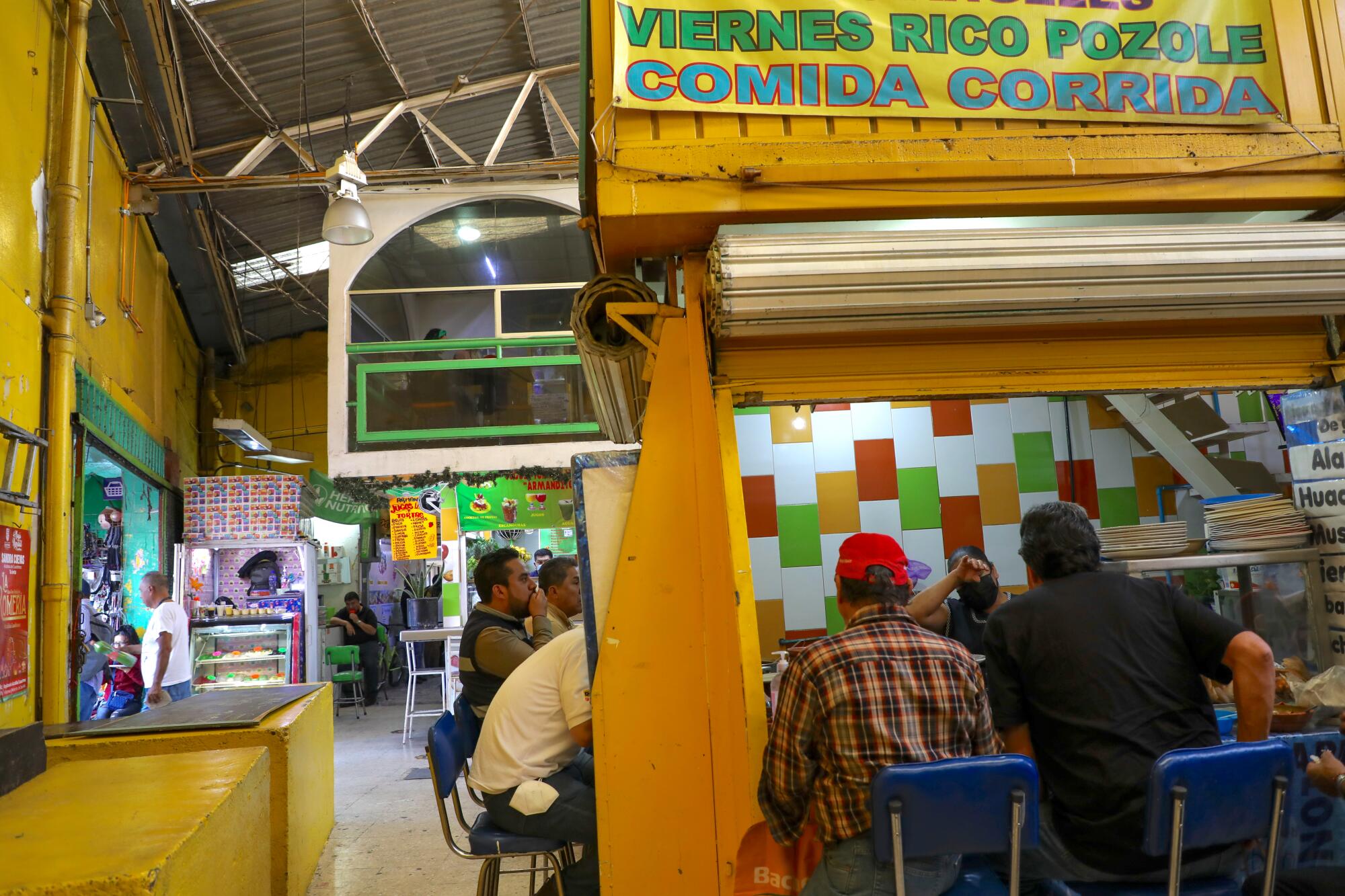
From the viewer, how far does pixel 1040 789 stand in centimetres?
Result: 259

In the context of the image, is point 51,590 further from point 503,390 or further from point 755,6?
point 755,6

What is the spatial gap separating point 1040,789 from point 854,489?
3.09m

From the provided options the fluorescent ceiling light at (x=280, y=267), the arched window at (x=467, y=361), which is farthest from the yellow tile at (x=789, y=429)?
the fluorescent ceiling light at (x=280, y=267)

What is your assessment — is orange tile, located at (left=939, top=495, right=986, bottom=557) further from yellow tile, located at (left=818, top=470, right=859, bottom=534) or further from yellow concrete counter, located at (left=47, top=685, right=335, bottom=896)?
yellow concrete counter, located at (left=47, top=685, right=335, bottom=896)

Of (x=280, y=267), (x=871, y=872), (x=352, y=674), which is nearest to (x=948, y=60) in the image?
(x=871, y=872)

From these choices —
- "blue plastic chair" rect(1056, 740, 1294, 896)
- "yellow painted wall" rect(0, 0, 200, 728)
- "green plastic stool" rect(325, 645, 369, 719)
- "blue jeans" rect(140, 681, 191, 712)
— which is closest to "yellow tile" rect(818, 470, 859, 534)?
"blue plastic chair" rect(1056, 740, 1294, 896)

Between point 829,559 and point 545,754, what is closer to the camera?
Answer: point 545,754

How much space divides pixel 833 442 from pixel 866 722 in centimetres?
349

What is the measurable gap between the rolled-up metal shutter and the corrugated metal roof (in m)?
6.65

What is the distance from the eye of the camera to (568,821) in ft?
10.3

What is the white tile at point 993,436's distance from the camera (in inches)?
A: 224

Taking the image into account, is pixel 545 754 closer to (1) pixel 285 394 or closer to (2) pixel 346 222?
(2) pixel 346 222

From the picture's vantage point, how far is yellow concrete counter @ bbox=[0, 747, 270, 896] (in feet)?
6.15

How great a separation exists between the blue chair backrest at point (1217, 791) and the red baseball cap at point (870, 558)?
→ 739mm
